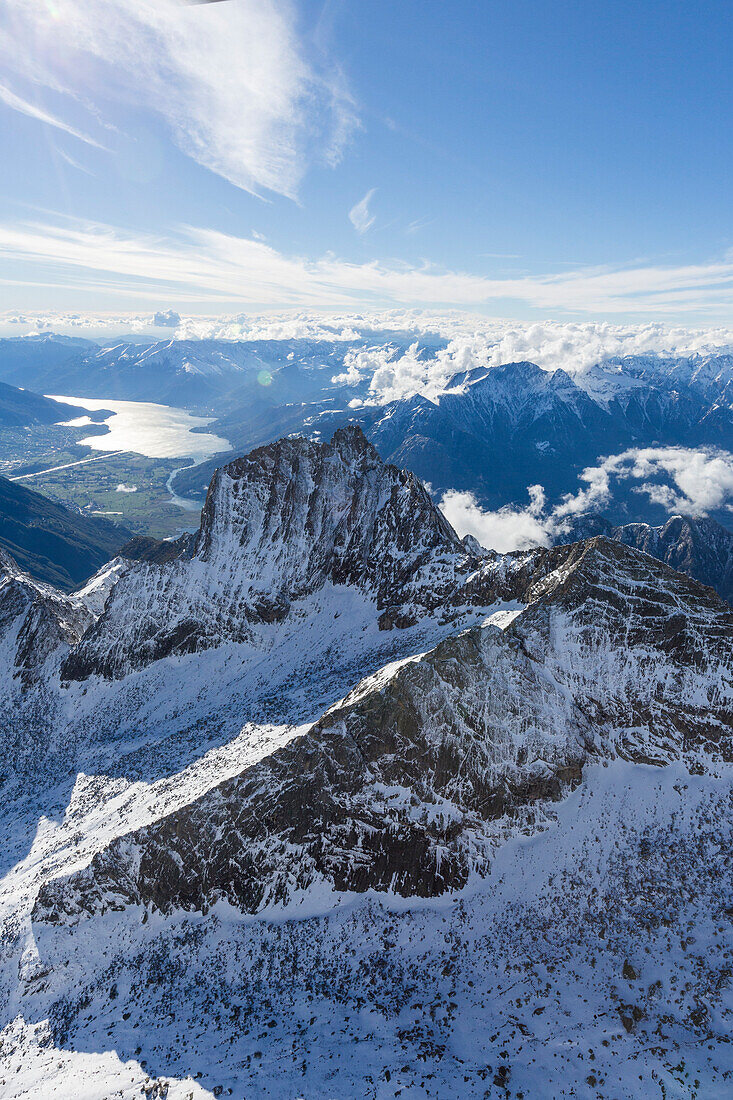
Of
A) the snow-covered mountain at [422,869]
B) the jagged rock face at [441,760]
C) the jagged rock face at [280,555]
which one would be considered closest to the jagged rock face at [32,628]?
the jagged rock face at [280,555]

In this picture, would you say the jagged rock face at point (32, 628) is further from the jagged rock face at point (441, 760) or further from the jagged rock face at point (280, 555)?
the jagged rock face at point (441, 760)

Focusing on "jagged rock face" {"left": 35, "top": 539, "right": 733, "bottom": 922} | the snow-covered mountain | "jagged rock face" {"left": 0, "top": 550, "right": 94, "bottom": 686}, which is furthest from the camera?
"jagged rock face" {"left": 0, "top": 550, "right": 94, "bottom": 686}

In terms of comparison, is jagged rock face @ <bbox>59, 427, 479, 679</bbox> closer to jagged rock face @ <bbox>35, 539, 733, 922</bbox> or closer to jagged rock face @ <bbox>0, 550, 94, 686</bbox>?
jagged rock face @ <bbox>0, 550, 94, 686</bbox>

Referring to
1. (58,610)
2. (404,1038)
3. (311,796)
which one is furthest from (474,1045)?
(58,610)

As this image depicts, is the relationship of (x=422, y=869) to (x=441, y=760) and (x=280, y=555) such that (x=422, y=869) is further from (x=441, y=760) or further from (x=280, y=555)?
(x=280, y=555)

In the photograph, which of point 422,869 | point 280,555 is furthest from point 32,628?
point 422,869

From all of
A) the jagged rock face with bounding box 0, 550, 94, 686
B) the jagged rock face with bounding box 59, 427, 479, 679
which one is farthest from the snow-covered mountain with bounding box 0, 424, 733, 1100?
the jagged rock face with bounding box 0, 550, 94, 686
